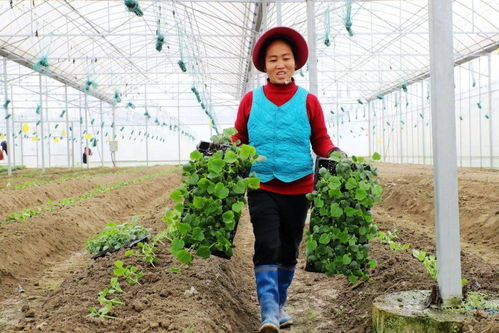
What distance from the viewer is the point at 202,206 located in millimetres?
2805

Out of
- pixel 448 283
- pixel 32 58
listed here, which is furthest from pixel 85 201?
pixel 32 58

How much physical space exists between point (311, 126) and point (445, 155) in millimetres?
778

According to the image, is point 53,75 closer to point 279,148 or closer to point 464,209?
point 464,209

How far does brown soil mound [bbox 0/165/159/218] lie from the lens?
986cm

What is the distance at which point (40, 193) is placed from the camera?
37.9 feet

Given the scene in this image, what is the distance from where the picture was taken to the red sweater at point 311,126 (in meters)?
3.08

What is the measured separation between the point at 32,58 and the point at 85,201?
14.0 metres

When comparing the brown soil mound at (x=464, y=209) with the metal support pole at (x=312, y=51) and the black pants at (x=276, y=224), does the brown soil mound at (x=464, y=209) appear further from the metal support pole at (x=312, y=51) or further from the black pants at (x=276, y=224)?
the black pants at (x=276, y=224)

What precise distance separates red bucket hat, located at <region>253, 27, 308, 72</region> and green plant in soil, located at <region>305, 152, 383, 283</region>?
65 cm

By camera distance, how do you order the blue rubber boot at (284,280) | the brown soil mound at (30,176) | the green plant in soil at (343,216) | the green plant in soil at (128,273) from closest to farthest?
the green plant in soil at (343,216) → the blue rubber boot at (284,280) → the green plant in soil at (128,273) → the brown soil mound at (30,176)

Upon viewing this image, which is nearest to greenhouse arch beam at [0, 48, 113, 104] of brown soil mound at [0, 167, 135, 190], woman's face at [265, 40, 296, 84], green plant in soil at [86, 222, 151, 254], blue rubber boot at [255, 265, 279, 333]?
brown soil mound at [0, 167, 135, 190]

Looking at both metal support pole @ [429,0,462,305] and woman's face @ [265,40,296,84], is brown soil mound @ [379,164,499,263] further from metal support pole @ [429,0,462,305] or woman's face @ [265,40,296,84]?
woman's face @ [265,40,296,84]

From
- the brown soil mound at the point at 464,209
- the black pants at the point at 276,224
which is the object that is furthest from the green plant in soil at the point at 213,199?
the brown soil mound at the point at 464,209


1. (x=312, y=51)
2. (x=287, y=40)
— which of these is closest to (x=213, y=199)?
(x=287, y=40)
